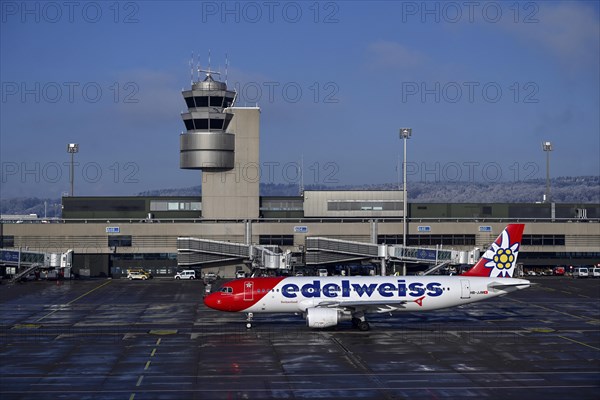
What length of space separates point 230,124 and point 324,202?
23.3 metres

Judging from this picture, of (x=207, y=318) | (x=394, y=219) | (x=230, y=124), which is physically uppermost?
(x=230, y=124)

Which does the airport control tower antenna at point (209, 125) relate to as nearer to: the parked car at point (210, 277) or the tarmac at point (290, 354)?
the parked car at point (210, 277)

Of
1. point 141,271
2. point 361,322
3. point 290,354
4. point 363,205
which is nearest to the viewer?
point 290,354

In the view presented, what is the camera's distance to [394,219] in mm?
128375

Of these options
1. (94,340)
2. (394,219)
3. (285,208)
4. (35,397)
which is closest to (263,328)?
(94,340)

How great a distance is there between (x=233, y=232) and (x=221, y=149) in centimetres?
1380

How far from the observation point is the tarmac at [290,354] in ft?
140

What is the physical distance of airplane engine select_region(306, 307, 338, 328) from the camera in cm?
6134

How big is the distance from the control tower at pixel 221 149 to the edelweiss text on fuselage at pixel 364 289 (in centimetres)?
6713

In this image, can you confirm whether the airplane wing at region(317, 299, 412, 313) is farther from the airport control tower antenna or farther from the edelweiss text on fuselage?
the airport control tower antenna

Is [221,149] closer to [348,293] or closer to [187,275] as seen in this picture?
[187,275]

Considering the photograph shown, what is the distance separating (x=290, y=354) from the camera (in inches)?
2085

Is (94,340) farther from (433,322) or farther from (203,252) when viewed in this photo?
(203,252)

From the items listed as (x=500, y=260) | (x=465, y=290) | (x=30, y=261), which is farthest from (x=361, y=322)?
(x=30, y=261)
